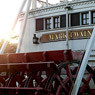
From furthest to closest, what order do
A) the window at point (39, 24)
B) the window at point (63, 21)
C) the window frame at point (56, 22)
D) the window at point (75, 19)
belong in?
the window at point (39, 24)
the window frame at point (56, 22)
the window at point (63, 21)
the window at point (75, 19)

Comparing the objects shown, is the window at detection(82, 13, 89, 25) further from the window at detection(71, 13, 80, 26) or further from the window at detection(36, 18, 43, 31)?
the window at detection(36, 18, 43, 31)

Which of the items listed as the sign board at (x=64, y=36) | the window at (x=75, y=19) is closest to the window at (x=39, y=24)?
the sign board at (x=64, y=36)

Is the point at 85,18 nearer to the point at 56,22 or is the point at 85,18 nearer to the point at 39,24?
the point at 56,22

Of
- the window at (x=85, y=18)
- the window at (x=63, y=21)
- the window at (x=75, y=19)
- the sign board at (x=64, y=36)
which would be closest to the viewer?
the sign board at (x=64, y=36)

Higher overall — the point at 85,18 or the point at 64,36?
→ the point at 85,18

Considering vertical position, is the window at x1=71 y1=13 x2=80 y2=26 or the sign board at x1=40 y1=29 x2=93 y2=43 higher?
the window at x1=71 y1=13 x2=80 y2=26

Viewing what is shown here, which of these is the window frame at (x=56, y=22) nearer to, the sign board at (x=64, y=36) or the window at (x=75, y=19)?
the sign board at (x=64, y=36)

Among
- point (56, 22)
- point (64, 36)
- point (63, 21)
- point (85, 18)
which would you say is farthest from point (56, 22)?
point (85, 18)

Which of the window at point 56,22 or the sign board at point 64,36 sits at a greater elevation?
the window at point 56,22

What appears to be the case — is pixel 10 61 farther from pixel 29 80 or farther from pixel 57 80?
pixel 57 80

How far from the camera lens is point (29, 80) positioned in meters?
6.43

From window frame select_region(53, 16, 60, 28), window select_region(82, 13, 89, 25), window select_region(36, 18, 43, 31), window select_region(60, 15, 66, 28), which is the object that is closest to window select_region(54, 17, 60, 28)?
window frame select_region(53, 16, 60, 28)

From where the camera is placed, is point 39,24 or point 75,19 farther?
point 39,24

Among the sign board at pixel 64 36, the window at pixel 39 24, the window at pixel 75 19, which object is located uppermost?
the window at pixel 75 19
